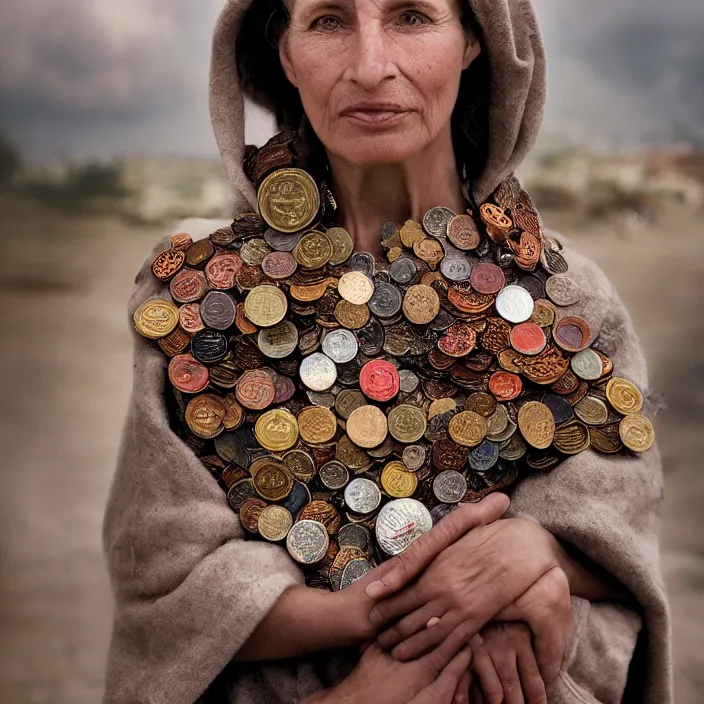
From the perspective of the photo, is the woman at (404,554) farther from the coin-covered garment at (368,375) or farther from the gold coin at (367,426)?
the gold coin at (367,426)

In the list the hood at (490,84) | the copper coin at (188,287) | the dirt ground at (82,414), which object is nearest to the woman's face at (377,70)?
the hood at (490,84)

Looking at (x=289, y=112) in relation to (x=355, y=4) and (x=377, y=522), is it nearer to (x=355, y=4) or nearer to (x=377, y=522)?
(x=355, y=4)

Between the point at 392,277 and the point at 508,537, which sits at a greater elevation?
the point at 392,277

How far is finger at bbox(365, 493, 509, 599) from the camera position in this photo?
62.1 inches

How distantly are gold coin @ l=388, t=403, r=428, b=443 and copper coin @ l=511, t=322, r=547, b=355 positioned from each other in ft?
0.68

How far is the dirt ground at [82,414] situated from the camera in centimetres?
322

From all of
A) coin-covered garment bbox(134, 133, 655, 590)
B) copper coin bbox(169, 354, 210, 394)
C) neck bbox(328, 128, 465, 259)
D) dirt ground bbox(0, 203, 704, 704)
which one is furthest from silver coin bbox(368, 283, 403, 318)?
dirt ground bbox(0, 203, 704, 704)

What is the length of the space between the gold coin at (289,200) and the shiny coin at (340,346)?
0.21 m

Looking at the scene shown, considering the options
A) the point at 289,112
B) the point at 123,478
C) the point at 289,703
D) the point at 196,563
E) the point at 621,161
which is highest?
the point at 621,161

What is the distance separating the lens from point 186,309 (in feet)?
5.89

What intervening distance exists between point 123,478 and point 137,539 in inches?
5.7

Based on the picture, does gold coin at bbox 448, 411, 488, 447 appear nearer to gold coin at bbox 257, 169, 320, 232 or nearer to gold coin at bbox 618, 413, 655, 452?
gold coin at bbox 618, 413, 655, 452

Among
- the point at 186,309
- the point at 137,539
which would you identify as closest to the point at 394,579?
the point at 137,539

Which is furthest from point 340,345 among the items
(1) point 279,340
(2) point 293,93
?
(2) point 293,93
